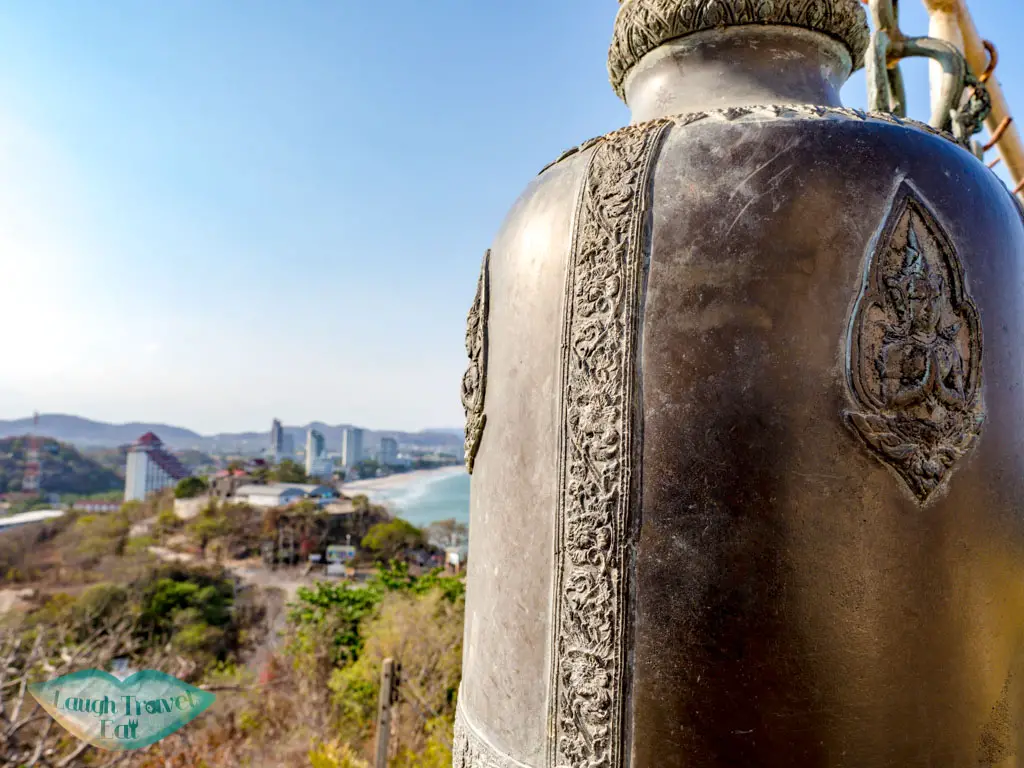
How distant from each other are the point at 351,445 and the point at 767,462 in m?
49.2

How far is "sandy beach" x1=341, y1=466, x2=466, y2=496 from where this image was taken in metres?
38.8

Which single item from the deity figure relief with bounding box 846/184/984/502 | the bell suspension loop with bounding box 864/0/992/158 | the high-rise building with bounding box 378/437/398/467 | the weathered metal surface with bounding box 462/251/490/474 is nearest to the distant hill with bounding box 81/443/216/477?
the high-rise building with bounding box 378/437/398/467

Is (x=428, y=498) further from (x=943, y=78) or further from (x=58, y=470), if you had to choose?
(x=943, y=78)

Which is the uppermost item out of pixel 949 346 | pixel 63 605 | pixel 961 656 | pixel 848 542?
pixel 949 346

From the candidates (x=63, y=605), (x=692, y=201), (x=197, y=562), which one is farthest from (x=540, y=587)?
(x=197, y=562)

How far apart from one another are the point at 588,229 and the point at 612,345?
0.31 meters

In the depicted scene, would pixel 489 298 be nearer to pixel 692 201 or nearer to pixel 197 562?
pixel 692 201

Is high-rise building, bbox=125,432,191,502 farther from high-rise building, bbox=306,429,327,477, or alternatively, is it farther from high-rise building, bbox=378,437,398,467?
high-rise building, bbox=378,437,398,467

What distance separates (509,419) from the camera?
69.1 inches
